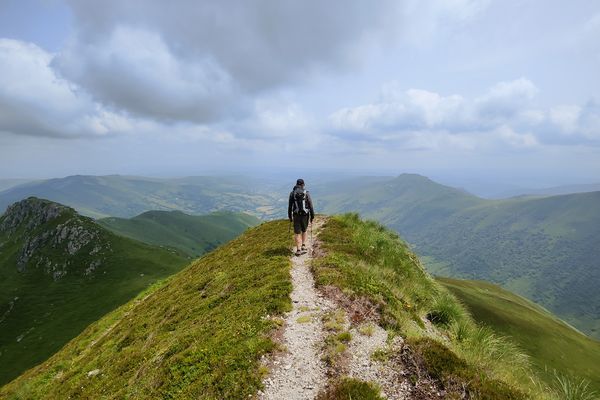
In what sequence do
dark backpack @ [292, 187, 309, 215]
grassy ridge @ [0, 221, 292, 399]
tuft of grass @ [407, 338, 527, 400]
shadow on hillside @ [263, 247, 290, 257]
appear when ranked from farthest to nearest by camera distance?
shadow on hillside @ [263, 247, 290, 257] → dark backpack @ [292, 187, 309, 215] → grassy ridge @ [0, 221, 292, 399] → tuft of grass @ [407, 338, 527, 400]

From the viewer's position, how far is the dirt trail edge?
1095 centimetres

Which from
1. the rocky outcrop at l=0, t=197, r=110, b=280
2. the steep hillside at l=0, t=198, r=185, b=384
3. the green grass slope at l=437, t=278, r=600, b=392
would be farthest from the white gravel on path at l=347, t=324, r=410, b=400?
the rocky outcrop at l=0, t=197, r=110, b=280

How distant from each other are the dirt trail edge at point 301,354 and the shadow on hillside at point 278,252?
23.7 ft

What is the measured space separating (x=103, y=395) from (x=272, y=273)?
34.2ft

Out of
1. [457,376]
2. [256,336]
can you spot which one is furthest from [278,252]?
[457,376]

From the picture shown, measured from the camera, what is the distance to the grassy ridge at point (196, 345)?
12.1 m

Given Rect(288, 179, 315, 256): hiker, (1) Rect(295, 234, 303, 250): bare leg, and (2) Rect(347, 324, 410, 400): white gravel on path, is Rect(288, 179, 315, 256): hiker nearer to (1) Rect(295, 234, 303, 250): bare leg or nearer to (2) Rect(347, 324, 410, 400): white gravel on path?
(1) Rect(295, 234, 303, 250): bare leg

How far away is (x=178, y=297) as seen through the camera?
26547mm

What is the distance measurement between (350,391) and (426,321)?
31.9 ft

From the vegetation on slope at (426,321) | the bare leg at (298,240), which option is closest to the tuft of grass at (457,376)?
the vegetation on slope at (426,321)

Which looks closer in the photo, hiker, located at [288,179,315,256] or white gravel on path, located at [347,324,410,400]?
white gravel on path, located at [347,324,410,400]

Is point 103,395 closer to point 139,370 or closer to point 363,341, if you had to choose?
point 139,370

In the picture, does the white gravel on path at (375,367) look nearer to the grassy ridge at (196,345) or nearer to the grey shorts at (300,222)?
the grassy ridge at (196,345)

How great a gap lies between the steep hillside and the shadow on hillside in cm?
10785
